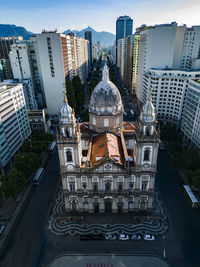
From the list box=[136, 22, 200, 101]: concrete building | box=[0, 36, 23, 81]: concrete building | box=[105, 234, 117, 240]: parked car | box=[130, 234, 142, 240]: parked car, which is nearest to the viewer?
box=[130, 234, 142, 240]: parked car

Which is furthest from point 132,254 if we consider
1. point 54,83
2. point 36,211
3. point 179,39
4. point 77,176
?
point 179,39

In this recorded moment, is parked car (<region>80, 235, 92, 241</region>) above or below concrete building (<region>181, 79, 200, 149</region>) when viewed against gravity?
below

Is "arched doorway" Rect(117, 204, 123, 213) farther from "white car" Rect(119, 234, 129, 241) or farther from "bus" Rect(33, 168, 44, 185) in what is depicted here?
"bus" Rect(33, 168, 44, 185)

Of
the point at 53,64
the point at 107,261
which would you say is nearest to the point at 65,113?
the point at 107,261

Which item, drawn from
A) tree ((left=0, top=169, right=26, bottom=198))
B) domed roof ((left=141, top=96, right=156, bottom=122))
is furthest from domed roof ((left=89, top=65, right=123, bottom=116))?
tree ((left=0, top=169, right=26, bottom=198))

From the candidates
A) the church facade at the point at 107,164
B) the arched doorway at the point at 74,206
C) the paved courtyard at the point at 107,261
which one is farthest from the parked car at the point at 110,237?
the arched doorway at the point at 74,206
